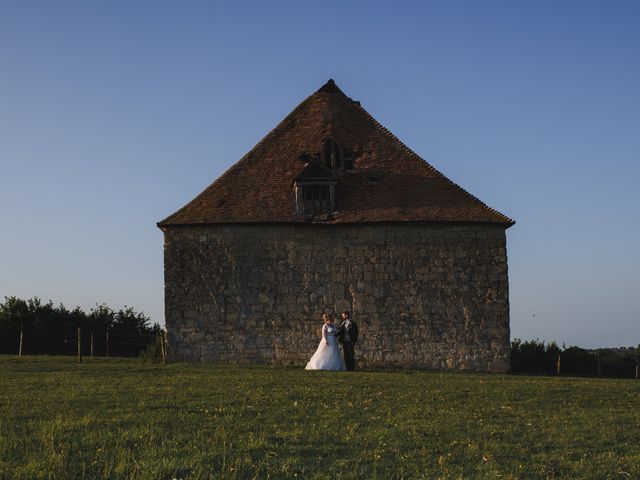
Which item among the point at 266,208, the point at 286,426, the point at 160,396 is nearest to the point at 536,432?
the point at 286,426

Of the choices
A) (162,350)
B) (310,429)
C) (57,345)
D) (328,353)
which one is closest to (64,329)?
(57,345)

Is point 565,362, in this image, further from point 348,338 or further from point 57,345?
point 57,345

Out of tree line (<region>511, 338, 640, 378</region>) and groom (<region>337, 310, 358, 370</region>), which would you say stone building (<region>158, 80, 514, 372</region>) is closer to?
groom (<region>337, 310, 358, 370</region>)

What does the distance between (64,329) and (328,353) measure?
18.3m

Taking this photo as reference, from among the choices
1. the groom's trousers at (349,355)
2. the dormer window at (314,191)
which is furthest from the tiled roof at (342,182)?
the groom's trousers at (349,355)

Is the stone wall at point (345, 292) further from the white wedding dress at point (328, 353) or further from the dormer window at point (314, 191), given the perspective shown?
the white wedding dress at point (328, 353)

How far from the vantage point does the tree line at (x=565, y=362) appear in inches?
1300

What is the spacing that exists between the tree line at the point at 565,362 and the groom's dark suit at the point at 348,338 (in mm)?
10054

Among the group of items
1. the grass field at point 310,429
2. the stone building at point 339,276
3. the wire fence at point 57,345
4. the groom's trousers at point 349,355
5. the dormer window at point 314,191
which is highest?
the dormer window at point 314,191

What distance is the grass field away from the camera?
952cm

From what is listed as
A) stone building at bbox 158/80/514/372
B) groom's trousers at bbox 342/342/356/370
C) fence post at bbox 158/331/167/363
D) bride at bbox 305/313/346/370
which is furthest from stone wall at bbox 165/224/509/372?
bride at bbox 305/313/346/370

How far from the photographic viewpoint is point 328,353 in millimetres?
24141

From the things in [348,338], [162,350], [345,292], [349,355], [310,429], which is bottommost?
[310,429]

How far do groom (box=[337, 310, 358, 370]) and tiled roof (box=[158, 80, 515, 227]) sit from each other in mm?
3920
